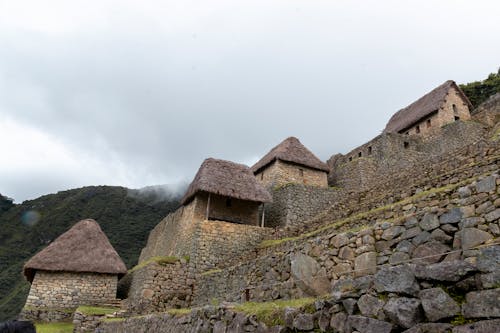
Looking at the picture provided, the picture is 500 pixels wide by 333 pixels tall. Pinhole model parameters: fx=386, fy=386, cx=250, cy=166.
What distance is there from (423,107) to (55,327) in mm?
23047

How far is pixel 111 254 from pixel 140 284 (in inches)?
154

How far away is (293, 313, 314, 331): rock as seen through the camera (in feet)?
11.6

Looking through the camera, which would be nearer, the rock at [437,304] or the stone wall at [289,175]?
the rock at [437,304]

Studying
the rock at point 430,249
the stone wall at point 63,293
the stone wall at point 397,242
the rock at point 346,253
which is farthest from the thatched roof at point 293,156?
the rock at point 430,249

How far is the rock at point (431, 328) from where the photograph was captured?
8.07 feet

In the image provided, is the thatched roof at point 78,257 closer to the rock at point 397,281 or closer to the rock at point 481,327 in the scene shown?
the rock at point 397,281

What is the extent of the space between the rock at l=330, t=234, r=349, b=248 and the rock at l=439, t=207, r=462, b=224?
182 cm

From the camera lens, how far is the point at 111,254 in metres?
17.1

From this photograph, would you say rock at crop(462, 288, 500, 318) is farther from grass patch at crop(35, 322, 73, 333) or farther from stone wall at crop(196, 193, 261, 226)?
stone wall at crop(196, 193, 261, 226)

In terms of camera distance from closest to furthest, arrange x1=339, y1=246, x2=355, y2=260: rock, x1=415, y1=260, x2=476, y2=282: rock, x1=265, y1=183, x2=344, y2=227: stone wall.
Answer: x1=415, y1=260, x2=476, y2=282: rock < x1=339, y1=246, x2=355, y2=260: rock < x1=265, y1=183, x2=344, y2=227: stone wall

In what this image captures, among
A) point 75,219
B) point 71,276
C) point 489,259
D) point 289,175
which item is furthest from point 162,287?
point 75,219

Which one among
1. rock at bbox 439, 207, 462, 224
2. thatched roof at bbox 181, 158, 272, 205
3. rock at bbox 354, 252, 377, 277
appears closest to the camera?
rock at bbox 439, 207, 462, 224

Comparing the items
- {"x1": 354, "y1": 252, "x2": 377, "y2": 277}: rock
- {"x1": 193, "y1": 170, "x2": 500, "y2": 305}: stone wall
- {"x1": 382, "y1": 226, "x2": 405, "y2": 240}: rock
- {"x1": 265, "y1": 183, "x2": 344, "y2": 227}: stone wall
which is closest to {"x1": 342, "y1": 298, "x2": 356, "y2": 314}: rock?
{"x1": 193, "y1": 170, "x2": 500, "y2": 305}: stone wall

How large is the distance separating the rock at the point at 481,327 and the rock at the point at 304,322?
139 cm
